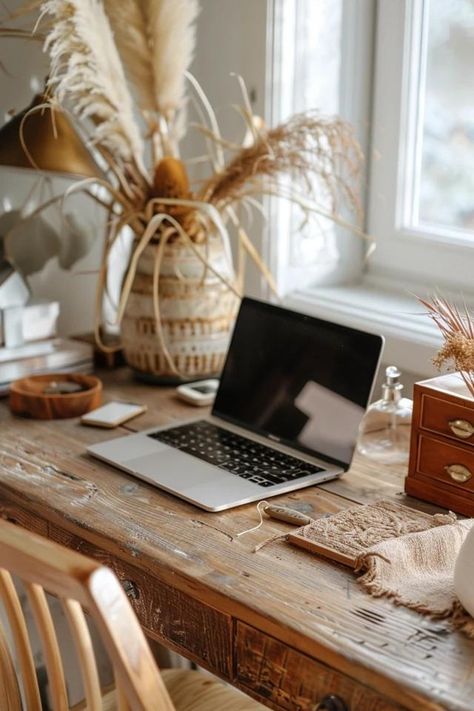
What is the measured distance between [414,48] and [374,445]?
0.79 m

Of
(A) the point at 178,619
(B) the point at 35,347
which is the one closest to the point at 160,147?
(B) the point at 35,347

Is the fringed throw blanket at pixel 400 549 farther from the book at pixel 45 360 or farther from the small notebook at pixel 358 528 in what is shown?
the book at pixel 45 360

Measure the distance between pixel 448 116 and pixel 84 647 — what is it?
1265 millimetres

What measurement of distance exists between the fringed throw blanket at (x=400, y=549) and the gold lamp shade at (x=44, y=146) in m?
0.77

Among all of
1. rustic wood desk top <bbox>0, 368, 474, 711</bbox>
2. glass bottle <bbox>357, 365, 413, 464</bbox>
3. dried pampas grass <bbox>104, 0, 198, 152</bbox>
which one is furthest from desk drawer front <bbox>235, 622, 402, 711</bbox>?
dried pampas grass <bbox>104, 0, 198, 152</bbox>

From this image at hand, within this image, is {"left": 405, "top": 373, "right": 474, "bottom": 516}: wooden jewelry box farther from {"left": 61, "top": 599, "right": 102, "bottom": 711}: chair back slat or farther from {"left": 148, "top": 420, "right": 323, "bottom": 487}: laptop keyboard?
{"left": 61, "top": 599, "right": 102, "bottom": 711}: chair back slat

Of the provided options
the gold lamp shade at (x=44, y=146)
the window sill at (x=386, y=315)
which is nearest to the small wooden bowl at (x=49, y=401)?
the gold lamp shade at (x=44, y=146)

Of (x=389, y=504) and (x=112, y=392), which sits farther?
(x=112, y=392)

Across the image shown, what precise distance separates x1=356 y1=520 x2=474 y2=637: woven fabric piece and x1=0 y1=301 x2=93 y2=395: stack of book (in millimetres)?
856

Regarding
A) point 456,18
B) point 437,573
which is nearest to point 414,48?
point 456,18

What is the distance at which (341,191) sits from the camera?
6.84ft

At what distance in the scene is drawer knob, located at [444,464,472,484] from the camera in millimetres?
1391

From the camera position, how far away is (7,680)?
1330 mm

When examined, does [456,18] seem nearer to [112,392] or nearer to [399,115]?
[399,115]
